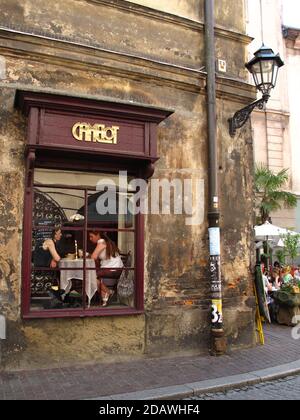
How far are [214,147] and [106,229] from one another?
2.38 metres

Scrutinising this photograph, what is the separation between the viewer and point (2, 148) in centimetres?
655

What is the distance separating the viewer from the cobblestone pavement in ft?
18.4

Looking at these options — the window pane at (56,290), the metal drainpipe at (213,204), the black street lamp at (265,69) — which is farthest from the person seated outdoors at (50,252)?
the black street lamp at (265,69)

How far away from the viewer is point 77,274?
717cm

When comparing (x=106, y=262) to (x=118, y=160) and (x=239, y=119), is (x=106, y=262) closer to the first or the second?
(x=118, y=160)

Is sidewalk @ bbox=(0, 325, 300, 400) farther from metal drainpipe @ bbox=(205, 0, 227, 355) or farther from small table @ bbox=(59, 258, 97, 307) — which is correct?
small table @ bbox=(59, 258, 97, 307)

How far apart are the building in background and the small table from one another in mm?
14916

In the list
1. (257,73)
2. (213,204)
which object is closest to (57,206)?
(213,204)

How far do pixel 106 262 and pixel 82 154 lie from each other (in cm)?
182

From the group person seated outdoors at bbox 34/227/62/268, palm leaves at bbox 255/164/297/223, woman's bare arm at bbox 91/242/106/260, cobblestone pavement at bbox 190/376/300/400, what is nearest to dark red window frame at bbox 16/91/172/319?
person seated outdoors at bbox 34/227/62/268

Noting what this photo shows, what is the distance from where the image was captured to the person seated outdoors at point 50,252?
6.92m

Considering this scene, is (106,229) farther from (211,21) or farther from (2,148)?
(211,21)

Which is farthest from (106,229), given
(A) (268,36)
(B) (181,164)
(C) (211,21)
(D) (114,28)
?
(A) (268,36)

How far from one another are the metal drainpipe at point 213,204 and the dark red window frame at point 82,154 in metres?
1.13
